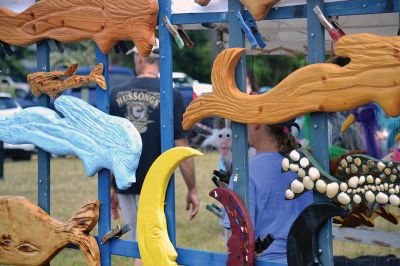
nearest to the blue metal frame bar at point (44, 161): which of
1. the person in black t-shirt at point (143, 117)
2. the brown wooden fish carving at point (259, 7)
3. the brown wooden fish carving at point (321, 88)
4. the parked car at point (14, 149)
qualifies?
the brown wooden fish carving at point (321, 88)

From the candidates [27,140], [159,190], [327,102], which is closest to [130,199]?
[27,140]

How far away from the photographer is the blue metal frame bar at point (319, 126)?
3.21m

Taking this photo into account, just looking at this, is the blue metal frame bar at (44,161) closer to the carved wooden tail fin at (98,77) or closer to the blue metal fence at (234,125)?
the blue metal fence at (234,125)

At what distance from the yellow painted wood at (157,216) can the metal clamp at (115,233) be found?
10 centimetres

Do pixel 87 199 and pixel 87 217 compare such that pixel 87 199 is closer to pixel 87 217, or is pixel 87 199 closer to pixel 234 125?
pixel 87 217

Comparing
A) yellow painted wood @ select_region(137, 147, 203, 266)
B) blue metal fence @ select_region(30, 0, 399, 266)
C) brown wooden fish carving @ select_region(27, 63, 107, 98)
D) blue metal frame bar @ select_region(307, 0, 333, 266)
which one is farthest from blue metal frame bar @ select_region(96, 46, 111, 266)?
blue metal frame bar @ select_region(307, 0, 333, 266)

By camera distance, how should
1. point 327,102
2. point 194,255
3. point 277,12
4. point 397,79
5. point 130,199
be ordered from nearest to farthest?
point 397,79, point 327,102, point 277,12, point 194,255, point 130,199

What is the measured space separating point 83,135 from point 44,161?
355 mm

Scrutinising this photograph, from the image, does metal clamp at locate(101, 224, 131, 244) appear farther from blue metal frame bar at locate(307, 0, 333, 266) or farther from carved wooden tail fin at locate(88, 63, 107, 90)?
blue metal frame bar at locate(307, 0, 333, 266)

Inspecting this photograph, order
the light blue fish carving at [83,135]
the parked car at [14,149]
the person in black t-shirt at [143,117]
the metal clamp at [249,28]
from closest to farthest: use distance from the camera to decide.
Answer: the metal clamp at [249,28] → the light blue fish carving at [83,135] → the person in black t-shirt at [143,117] → the parked car at [14,149]

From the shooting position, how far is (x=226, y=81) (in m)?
3.44

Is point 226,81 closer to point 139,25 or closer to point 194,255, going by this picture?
point 139,25

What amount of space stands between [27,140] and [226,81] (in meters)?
1.29

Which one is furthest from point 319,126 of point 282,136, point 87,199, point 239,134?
point 87,199
